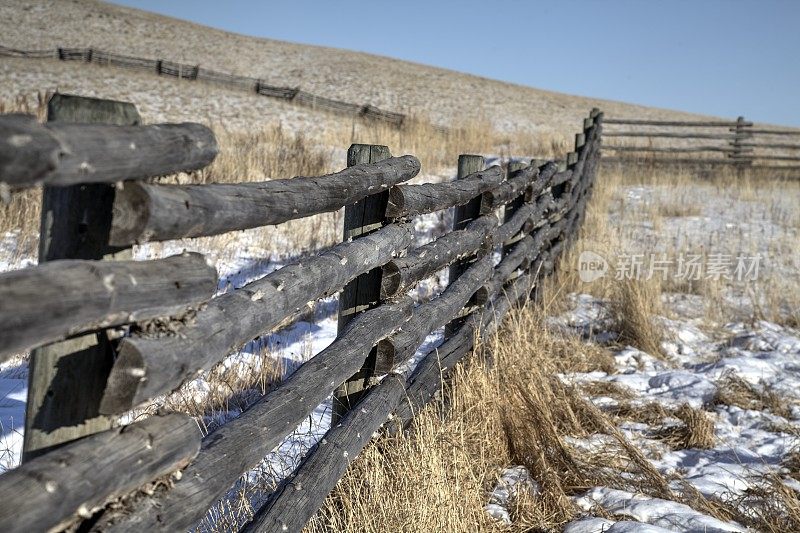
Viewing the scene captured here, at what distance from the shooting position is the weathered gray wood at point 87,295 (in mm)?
1112

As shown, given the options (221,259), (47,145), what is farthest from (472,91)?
(47,145)

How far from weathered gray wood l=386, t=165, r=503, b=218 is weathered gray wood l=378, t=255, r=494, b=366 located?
465 millimetres

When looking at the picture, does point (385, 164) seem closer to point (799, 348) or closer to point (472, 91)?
point (799, 348)

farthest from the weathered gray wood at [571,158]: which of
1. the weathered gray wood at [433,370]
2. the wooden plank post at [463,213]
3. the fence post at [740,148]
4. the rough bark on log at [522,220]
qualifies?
the fence post at [740,148]

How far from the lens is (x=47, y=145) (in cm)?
116

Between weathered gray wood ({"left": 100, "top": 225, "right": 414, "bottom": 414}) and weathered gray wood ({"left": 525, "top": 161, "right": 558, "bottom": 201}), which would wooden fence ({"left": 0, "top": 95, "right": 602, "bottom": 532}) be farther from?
weathered gray wood ({"left": 525, "top": 161, "right": 558, "bottom": 201})

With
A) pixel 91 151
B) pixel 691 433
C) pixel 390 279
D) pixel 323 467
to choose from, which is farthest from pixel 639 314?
pixel 91 151

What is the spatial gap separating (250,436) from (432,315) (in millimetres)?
1787

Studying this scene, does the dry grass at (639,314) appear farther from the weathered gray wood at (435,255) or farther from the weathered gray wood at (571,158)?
the weathered gray wood at (571,158)

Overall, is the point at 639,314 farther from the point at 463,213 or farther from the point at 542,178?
the point at 463,213

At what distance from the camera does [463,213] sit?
15.5 feet

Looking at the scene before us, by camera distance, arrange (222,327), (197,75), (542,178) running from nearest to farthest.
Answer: (222,327), (542,178), (197,75)

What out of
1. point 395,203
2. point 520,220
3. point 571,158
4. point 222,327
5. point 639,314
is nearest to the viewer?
point 222,327

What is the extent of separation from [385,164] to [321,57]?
40551mm
